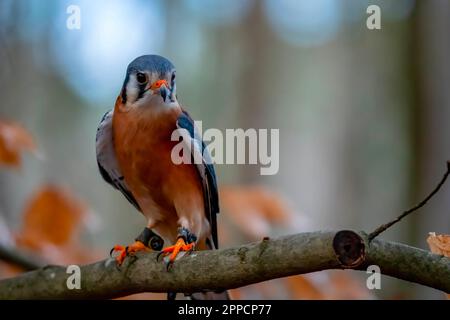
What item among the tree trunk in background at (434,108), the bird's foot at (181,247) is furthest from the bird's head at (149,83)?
the tree trunk in background at (434,108)

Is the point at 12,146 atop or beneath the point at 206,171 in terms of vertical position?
atop

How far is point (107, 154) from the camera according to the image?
3916 millimetres

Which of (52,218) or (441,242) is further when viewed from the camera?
(52,218)

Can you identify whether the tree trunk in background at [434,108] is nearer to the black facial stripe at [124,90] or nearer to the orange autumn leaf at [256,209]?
the orange autumn leaf at [256,209]

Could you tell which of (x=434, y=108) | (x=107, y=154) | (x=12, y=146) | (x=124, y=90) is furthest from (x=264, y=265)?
(x=434, y=108)

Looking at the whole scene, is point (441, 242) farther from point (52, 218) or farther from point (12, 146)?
point (52, 218)

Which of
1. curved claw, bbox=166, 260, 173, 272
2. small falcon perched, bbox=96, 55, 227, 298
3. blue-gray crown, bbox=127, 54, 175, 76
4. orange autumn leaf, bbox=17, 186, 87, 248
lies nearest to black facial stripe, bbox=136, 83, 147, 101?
small falcon perched, bbox=96, 55, 227, 298

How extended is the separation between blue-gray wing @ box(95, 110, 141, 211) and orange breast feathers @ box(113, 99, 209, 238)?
8cm

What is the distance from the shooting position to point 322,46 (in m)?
18.1

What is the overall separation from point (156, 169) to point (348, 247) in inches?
64.5

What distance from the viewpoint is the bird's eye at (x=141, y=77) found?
334 cm

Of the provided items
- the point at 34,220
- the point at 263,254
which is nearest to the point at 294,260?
the point at 263,254

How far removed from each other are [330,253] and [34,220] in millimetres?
3177

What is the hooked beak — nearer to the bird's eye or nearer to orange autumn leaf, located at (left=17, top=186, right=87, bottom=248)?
the bird's eye
